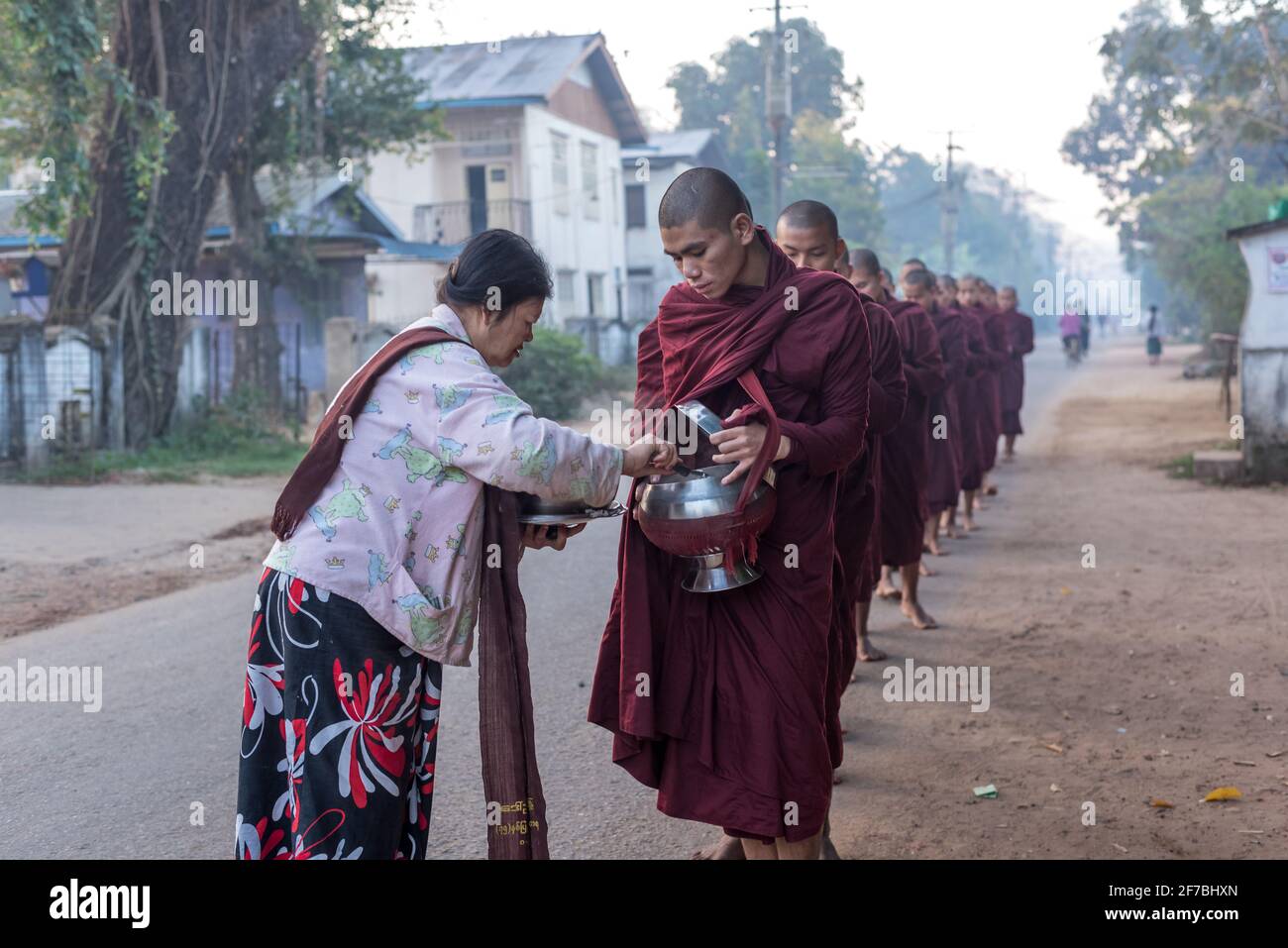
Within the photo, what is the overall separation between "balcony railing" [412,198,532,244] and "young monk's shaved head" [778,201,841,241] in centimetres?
2457

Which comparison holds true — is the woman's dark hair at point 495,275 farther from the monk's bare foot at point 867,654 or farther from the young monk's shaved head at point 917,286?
the young monk's shaved head at point 917,286

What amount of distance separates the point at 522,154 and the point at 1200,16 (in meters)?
15.1

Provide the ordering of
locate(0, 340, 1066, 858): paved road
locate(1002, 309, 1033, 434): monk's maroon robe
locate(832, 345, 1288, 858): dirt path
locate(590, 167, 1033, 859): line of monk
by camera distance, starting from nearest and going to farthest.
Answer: locate(590, 167, 1033, 859): line of monk < locate(0, 340, 1066, 858): paved road < locate(832, 345, 1288, 858): dirt path < locate(1002, 309, 1033, 434): monk's maroon robe

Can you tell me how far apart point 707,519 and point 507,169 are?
2718 centimetres

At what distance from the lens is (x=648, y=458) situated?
3.19 m

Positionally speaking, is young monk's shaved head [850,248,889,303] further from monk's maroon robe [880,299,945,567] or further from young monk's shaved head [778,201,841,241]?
young monk's shaved head [778,201,841,241]

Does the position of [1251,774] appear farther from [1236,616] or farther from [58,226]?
[58,226]

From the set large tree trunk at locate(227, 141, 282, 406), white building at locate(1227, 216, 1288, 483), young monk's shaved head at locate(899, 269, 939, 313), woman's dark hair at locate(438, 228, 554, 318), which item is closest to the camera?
woman's dark hair at locate(438, 228, 554, 318)

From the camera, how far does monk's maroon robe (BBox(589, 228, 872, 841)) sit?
11.1 feet

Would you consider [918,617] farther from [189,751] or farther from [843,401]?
[843,401]

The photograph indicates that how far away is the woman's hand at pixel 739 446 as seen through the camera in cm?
325

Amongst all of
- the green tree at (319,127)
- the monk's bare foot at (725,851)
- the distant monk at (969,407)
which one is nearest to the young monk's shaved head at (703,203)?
the monk's bare foot at (725,851)

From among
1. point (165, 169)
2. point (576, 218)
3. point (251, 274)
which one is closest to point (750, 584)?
point (165, 169)

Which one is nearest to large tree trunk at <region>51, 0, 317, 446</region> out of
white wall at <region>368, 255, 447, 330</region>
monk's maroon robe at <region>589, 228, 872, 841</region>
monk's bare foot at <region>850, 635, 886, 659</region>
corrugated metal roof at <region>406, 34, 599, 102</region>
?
monk's bare foot at <region>850, 635, 886, 659</region>
